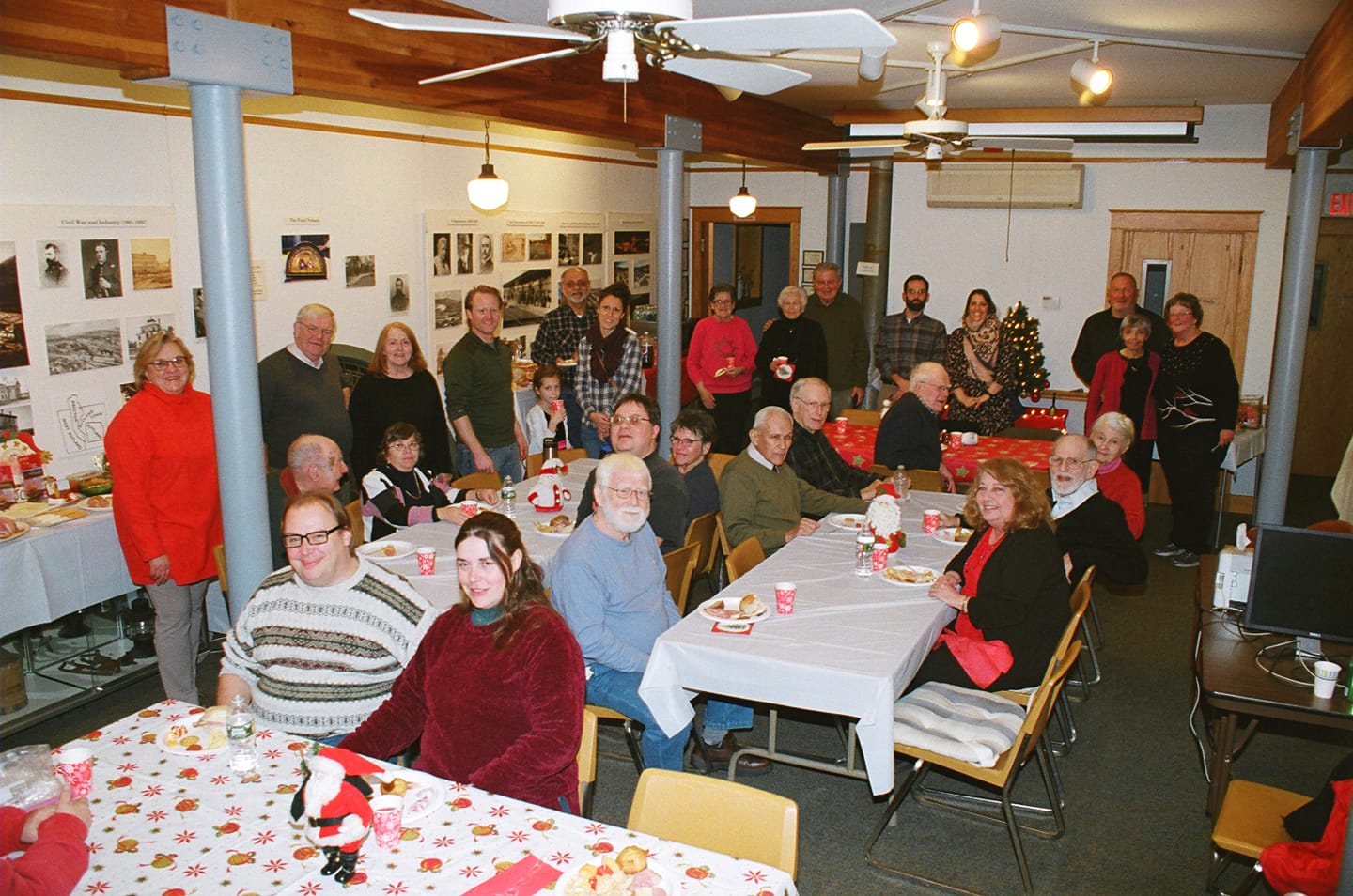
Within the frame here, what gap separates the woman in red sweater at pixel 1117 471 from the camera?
5.39 metres

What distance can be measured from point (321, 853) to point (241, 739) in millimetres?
590

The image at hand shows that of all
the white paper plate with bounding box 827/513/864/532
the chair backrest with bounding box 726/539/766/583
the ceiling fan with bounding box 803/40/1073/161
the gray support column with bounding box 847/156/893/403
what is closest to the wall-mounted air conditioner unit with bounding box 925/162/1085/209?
the gray support column with bounding box 847/156/893/403

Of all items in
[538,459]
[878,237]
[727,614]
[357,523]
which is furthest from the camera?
[878,237]

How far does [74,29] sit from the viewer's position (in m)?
3.63

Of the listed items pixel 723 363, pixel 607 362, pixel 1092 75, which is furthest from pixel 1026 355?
pixel 607 362

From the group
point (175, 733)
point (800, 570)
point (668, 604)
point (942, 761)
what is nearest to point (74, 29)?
point (175, 733)

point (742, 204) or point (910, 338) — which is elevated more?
point (742, 204)

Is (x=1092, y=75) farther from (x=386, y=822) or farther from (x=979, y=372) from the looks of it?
(x=386, y=822)

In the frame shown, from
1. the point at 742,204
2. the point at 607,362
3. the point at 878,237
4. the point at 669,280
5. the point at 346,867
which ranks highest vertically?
the point at 742,204

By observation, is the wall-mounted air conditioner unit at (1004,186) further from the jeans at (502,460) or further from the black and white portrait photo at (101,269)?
the black and white portrait photo at (101,269)

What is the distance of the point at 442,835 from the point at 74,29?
3030 millimetres

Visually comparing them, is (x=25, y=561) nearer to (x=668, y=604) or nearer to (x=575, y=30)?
(x=668, y=604)

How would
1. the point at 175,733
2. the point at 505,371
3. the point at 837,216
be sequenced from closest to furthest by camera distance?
Answer: the point at 175,733 → the point at 505,371 → the point at 837,216

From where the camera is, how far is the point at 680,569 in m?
4.61
